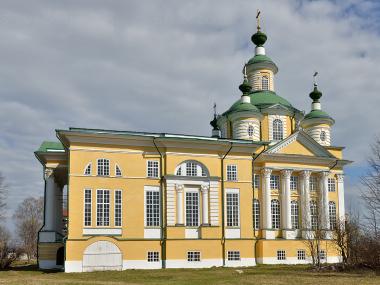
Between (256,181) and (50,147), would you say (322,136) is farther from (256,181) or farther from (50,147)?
(50,147)

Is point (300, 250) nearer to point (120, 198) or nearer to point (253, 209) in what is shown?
point (253, 209)

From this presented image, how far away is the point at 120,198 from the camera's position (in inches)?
1320

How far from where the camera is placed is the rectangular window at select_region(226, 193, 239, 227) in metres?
36.2

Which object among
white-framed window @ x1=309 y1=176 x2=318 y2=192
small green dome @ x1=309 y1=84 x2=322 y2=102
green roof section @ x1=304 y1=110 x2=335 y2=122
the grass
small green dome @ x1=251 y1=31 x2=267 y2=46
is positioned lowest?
the grass

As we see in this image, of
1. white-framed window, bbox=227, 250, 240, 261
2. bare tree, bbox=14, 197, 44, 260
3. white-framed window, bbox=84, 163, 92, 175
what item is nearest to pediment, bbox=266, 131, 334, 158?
white-framed window, bbox=227, 250, 240, 261

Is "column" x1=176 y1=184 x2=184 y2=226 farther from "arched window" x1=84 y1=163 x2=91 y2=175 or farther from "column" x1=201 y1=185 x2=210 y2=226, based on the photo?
"arched window" x1=84 y1=163 x2=91 y2=175

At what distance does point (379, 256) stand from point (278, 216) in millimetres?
13162

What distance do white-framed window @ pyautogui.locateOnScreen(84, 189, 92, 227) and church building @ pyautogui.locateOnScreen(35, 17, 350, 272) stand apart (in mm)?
65

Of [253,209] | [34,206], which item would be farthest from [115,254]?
[34,206]

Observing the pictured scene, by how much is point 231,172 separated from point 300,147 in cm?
719

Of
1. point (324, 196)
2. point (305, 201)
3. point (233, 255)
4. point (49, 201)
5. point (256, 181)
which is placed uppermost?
point (256, 181)

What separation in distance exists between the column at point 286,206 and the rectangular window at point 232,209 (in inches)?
197

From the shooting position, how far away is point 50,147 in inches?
1505

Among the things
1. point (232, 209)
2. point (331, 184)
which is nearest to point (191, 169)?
point (232, 209)
